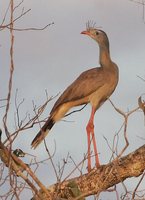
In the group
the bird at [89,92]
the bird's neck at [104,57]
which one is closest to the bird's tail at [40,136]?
the bird at [89,92]

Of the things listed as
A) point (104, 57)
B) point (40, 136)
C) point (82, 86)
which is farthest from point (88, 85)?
point (40, 136)

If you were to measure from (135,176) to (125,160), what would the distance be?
0.72 ft

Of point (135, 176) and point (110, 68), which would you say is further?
point (110, 68)

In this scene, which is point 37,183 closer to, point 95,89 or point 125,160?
point 125,160

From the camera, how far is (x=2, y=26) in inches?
183

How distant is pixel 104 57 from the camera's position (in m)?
9.43

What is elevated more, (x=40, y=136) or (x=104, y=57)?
(x=104, y=57)

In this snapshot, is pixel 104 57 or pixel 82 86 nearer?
pixel 82 86

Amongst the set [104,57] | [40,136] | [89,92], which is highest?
[104,57]

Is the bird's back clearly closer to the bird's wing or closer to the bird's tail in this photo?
the bird's wing

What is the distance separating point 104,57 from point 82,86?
106 centimetres

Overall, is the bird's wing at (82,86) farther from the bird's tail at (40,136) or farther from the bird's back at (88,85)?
the bird's tail at (40,136)

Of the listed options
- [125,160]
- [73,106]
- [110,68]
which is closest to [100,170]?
[125,160]

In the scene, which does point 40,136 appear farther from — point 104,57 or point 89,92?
point 104,57
